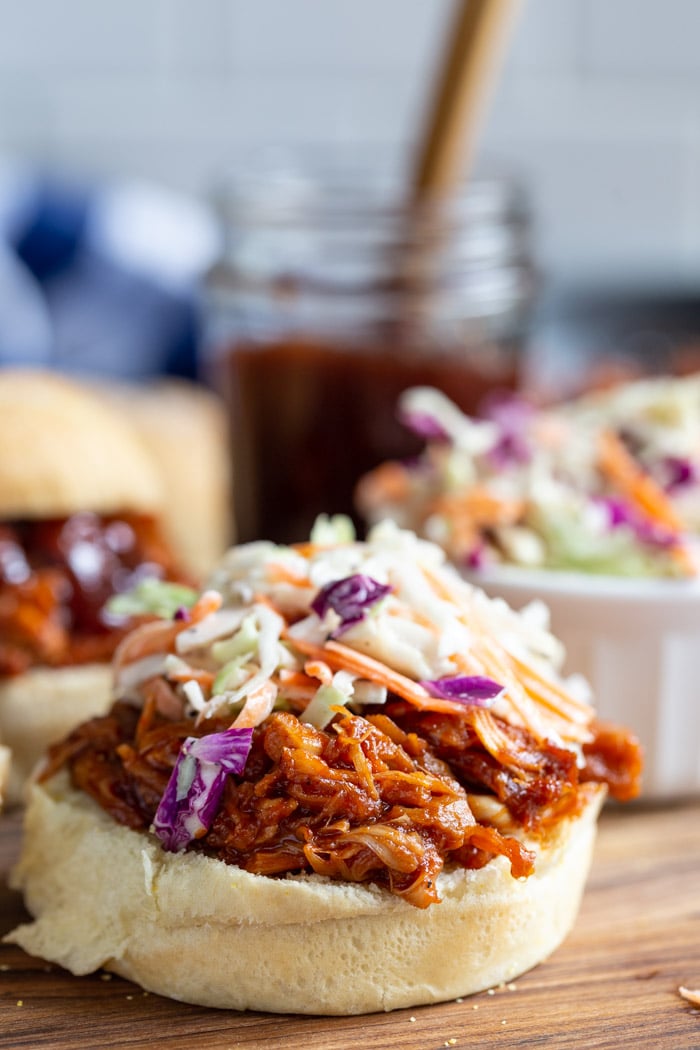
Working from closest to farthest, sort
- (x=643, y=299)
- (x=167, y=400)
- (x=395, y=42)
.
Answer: (x=167, y=400) → (x=643, y=299) → (x=395, y=42)

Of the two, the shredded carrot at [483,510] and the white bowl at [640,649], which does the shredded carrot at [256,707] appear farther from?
the shredded carrot at [483,510]

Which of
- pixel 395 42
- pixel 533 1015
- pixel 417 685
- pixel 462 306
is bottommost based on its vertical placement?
pixel 533 1015

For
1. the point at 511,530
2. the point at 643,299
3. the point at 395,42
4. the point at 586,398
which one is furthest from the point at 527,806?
the point at 395,42

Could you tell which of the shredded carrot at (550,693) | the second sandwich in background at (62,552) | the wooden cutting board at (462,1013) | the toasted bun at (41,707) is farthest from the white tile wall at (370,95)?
the wooden cutting board at (462,1013)

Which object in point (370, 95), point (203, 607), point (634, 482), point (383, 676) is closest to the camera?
point (383, 676)

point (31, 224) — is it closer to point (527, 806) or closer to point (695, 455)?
point (695, 455)

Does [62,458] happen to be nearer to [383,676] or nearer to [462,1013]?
[383,676]

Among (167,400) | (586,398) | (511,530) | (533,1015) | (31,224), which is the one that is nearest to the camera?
(533,1015)

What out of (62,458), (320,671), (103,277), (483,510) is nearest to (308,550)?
(320,671)
